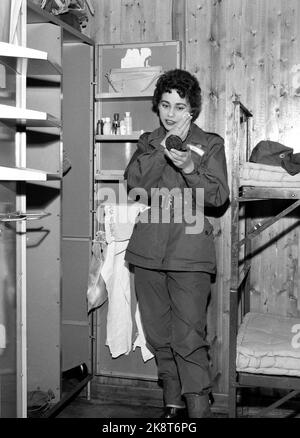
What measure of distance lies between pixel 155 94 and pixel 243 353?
4.41ft

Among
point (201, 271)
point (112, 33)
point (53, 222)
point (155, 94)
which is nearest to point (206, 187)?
point (201, 271)

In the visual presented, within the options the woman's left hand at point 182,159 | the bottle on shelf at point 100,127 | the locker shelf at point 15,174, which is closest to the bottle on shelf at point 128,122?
the bottle on shelf at point 100,127

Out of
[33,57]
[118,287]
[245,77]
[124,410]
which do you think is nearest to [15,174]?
[33,57]

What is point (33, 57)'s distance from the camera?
6.23 ft

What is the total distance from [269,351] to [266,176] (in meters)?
0.77

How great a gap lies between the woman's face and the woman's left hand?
28 centimetres

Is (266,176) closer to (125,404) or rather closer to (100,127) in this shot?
(100,127)

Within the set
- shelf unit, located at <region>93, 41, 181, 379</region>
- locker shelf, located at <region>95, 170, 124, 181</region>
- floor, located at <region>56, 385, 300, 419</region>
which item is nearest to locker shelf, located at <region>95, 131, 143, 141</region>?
shelf unit, located at <region>93, 41, 181, 379</region>

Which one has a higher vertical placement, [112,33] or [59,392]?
[112,33]

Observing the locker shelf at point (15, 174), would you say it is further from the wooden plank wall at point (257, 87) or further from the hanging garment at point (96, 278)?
the wooden plank wall at point (257, 87)

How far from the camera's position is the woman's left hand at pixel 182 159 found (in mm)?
2330
